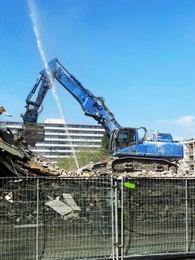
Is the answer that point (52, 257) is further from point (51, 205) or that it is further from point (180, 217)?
point (180, 217)

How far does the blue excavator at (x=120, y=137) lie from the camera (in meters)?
26.6

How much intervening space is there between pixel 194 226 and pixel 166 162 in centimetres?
1756

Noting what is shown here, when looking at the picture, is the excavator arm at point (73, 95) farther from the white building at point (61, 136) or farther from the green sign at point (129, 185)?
the white building at point (61, 136)

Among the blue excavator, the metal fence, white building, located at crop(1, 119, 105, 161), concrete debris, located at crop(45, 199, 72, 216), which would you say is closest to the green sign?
the metal fence

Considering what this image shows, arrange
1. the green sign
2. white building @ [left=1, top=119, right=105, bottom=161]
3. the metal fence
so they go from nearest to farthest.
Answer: the metal fence
the green sign
white building @ [left=1, top=119, right=105, bottom=161]

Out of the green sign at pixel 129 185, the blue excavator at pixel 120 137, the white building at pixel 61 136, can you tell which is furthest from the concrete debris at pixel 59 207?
the white building at pixel 61 136

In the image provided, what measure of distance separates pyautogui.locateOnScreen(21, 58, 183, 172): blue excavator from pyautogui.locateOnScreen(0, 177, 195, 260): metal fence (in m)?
16.6

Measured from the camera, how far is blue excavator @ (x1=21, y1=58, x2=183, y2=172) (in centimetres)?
2661

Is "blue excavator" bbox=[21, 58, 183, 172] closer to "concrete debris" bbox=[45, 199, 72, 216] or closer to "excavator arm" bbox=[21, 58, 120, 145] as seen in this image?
"excavator arm" bbox=[21, 58, 120, 145]

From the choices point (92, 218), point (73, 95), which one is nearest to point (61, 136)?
point (73, 95)

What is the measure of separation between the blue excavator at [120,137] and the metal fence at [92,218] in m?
16.6

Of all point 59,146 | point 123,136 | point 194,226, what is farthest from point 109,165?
point 59,146

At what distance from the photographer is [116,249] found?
877cm

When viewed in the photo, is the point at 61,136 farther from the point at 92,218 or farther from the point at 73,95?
the point at 92,218
